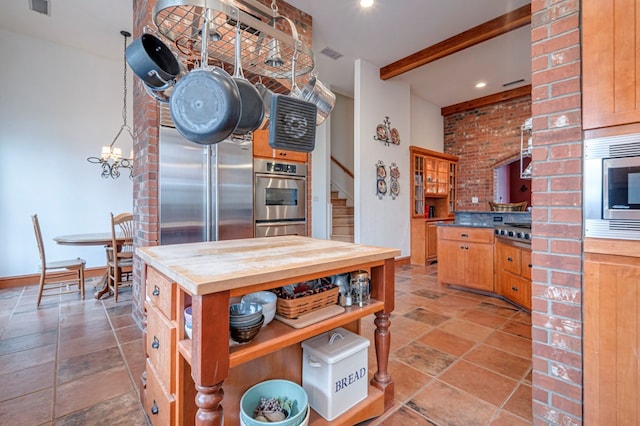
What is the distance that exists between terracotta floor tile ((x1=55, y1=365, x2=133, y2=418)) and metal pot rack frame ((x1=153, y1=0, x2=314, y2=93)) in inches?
79.0

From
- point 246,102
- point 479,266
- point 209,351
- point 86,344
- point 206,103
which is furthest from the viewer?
point 479,266

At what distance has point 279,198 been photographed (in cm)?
336

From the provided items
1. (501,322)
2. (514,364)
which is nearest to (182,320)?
(514,364)

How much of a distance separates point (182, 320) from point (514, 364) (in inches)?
88.2

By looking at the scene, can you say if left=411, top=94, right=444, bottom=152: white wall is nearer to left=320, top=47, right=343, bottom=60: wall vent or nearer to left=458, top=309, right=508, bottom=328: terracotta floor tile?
left=320, top=47, right=343, bottom=60: wall vent

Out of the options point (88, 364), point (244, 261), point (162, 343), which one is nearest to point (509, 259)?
point (244, 261)

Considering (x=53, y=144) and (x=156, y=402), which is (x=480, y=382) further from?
(x=53, y=144)

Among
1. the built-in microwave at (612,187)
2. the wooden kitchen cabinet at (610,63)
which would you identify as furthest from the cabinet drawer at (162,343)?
the wooden kitchen cabinet at (610,63)

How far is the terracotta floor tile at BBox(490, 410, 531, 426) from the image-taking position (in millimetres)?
1492

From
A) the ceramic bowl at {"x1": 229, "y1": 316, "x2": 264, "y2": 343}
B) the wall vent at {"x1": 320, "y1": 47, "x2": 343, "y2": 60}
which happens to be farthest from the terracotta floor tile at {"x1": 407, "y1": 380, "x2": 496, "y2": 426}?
the wall vent at {"x1": 320, "y1": 47, "x2": 343, "y2": 60}

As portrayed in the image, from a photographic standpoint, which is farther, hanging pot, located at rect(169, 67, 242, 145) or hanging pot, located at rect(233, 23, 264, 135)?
hanging pot, located at rect(233, 23, 264, 135)

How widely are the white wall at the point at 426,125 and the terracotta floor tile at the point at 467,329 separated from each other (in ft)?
15.0

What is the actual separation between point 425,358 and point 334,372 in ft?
3.66

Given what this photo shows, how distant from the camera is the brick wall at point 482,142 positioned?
6.36m
